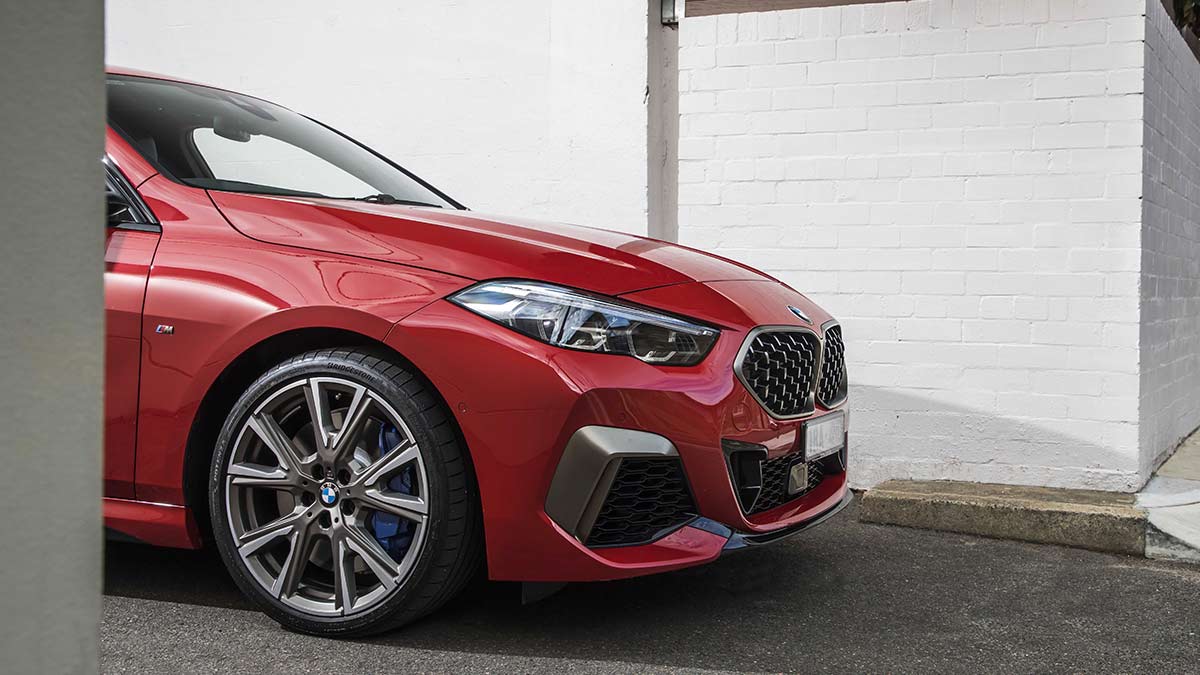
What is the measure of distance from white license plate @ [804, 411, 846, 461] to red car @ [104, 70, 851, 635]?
0.02 metres

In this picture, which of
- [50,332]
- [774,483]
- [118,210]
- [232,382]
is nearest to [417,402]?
[232,382]

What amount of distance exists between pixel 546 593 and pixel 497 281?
2.70 ft

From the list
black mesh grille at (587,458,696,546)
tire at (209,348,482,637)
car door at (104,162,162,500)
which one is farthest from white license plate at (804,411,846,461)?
car door at (104,162,162,500)

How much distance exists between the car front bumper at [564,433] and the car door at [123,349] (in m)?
0.80

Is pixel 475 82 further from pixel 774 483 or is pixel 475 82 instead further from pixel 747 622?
pixel 747 622

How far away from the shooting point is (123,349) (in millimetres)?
3316

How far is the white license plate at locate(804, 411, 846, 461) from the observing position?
3465 mm

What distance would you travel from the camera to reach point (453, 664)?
3.00 meters

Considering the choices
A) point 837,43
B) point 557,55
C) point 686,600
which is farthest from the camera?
point 557,55

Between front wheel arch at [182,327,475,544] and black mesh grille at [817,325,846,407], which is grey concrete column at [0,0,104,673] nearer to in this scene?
front wheel arch at [182,327,475,544]

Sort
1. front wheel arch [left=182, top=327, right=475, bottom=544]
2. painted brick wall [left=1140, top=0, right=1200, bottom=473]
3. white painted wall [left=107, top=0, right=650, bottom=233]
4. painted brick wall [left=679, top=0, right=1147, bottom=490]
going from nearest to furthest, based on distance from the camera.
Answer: front wheel arch [left=182, top=327, right=475, bottom=544], painted brick wall [left=679, top=0, right=1147, bottom=490], painted brick wall [left=1140, top=0, right=1200, bottom=473], white painted wall [left=107, top=0, right=650, bottom=233]

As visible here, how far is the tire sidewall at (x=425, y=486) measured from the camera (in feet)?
9.93

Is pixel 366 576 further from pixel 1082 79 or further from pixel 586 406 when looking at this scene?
pixel 1082 79

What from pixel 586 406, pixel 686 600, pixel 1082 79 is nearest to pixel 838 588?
pixel 686 600
